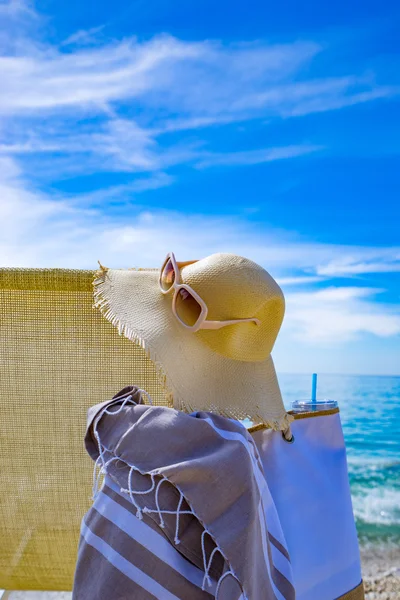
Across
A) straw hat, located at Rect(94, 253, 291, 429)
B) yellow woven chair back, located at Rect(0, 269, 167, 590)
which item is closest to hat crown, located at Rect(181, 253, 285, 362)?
straw hat, located at Rect(94, 253, 291, 429)

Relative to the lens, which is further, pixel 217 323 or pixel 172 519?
pixel 217 323

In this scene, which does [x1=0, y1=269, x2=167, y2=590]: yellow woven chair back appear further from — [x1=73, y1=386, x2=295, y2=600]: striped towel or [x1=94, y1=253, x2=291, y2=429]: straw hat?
[x1=73, y1=386, x2=295, y2=600]: striped towel

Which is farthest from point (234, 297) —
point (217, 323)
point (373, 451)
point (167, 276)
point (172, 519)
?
point (373, 451)

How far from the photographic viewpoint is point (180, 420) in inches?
36.4

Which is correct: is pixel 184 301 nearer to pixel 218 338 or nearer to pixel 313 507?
pixel 218 338

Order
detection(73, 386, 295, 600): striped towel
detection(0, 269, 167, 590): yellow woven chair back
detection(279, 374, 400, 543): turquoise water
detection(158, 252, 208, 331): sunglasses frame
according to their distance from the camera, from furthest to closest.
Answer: detection(279, 374, 400, 543): turquoise water
detection(0, 269, 167, 590): yellow woven chair back
detection(158, 252, 208, 331): sunglasses frame
detection(73, 386, 295, 600): striped towel

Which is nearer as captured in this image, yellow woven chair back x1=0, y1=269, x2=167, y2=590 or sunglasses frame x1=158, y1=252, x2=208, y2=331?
sunglasses frame x1=158, y1=252, x2=208, y2=331

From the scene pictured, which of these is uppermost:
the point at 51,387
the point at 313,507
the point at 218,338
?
the point at 218,338

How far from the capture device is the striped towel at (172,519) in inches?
34.8

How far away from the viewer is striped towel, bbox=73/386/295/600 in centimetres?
88

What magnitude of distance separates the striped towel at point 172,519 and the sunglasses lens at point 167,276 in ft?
1.32

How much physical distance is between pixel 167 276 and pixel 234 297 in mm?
171

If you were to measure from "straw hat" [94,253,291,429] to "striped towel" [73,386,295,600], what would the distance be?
9.2 inches

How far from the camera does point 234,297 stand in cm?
121
